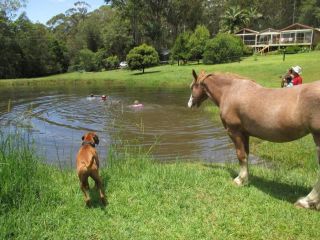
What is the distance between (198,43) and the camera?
56.9 metres

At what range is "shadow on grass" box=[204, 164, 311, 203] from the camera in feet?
21.6

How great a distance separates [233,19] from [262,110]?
71.5 meters

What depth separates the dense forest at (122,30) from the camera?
6500 centimetres

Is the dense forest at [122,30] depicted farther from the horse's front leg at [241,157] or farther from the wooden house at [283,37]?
the horse's front leg at [241,157]

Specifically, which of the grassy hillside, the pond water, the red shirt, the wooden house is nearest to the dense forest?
the wooden house

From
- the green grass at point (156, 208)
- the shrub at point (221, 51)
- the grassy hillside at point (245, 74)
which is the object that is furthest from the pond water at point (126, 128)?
the shrub at point (221, 51)

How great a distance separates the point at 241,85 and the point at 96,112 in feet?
53.9

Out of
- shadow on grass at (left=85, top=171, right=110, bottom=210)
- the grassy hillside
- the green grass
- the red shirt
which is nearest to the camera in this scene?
the green grass

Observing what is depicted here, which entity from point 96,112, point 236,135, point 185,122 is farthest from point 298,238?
point 96,112

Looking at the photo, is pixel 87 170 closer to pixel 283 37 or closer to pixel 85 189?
pixel 85 189

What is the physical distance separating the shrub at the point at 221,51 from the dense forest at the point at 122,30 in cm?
649

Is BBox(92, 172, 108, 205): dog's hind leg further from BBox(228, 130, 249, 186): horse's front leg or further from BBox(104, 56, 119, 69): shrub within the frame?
BBox(104, 56, 119, 69): shrub

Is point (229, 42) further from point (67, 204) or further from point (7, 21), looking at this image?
point (67, 204)

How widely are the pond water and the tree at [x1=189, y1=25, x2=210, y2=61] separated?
29.2 metres
